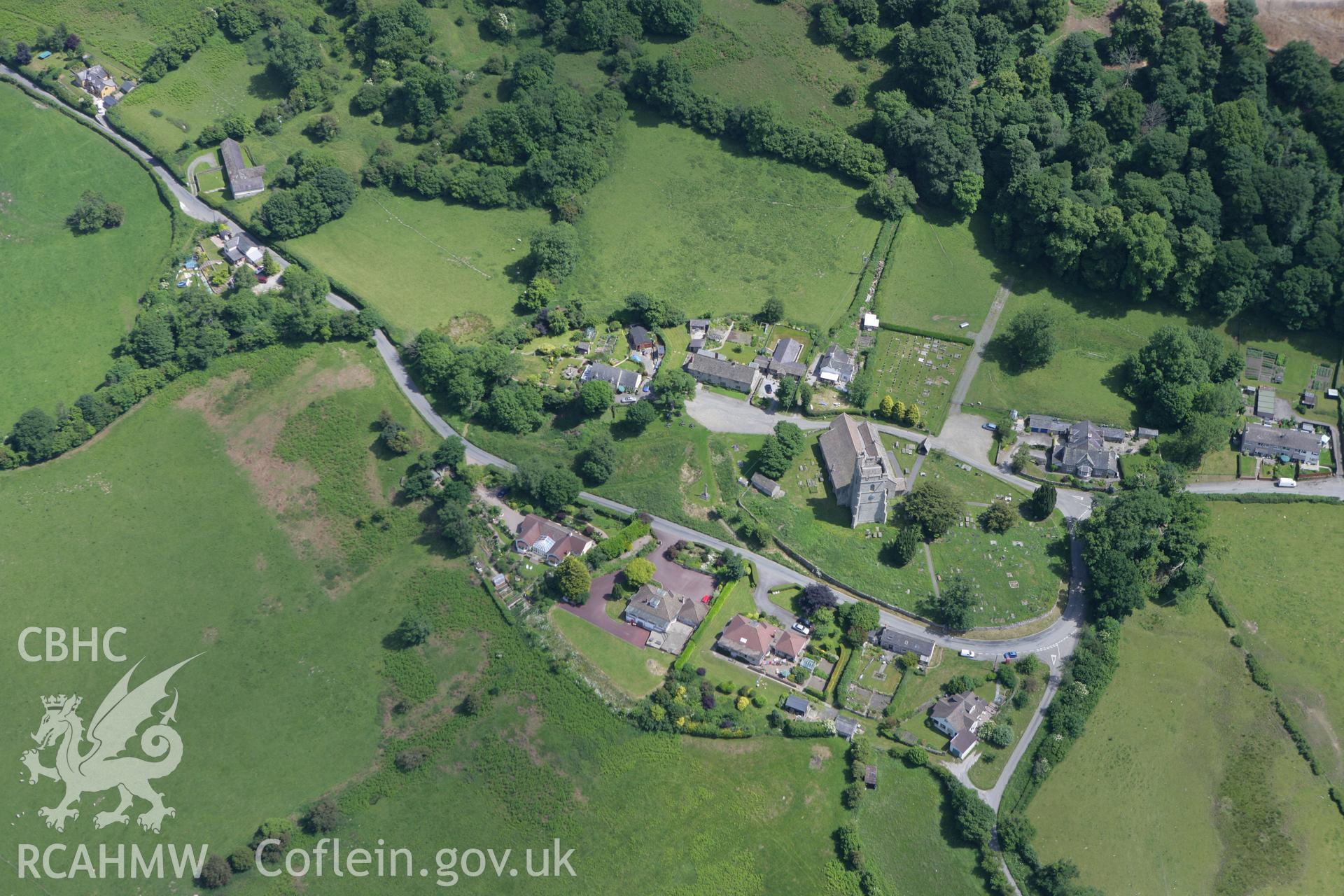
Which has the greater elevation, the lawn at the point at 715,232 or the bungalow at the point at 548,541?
the lawn at the point at 715,232

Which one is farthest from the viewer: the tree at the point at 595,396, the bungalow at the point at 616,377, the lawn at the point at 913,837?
the bungalow at the point at 616,377

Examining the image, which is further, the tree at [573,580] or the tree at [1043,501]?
the tree at [1043,501]

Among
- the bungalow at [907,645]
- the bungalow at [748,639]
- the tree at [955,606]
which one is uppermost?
the tree at [955,606]

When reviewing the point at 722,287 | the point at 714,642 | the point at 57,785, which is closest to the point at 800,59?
the point at 722,287

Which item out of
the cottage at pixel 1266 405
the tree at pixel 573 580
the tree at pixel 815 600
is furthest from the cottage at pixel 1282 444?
the tree at pixel 573 580

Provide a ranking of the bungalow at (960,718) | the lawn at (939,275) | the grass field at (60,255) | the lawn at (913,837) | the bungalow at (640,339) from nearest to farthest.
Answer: the lawn at (913,837) < the bungalow at (960,718) < the grass field at (60,255) < the bungalow at (640,339) < the lawn at (939,275)

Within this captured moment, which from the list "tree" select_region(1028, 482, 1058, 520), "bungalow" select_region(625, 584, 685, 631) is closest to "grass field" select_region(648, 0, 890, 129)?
"tree" select_region(1028, 482, 1058, 520)

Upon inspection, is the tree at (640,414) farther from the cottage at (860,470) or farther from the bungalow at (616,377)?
the cottage at (860,470)

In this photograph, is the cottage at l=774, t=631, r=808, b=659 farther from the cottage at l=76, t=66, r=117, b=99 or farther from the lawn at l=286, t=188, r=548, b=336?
the cottage at l=76, t=66, r=117, b=99
